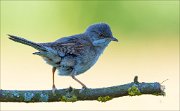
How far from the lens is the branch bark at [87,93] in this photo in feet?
23.6

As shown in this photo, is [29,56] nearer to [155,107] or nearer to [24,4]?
[24,4]

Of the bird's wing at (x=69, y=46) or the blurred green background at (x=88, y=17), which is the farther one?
the blurred green background at (x=88, y=17)

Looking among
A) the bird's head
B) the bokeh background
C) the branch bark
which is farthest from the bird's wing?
the bokeh background

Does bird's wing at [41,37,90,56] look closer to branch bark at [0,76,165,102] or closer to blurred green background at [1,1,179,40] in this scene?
branch bark at [0,76,165,102]

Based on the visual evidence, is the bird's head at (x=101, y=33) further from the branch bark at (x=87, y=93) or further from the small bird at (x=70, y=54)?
the branch bark at (x=87, y=93)

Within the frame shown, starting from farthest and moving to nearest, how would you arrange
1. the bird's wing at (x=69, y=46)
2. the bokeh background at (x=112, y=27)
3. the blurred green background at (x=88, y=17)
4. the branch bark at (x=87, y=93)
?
the blurred green background at (x=88, y=17)
the bokeh background at (x=112, y=27)
the bird's wing at (x=69, y=46)
the branch bark at (x=87, y=93)

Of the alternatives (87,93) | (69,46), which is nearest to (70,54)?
(69,46)

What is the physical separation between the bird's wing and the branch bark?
28.3 inches

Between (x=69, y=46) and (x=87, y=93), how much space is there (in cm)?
95

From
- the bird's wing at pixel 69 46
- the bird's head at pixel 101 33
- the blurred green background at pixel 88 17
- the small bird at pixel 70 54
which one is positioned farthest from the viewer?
the blurred green background at pixel 88 17

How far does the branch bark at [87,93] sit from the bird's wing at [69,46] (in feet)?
2.36

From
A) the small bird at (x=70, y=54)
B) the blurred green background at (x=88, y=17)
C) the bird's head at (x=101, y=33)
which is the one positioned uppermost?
the blurred green background at (x=88, y=17)

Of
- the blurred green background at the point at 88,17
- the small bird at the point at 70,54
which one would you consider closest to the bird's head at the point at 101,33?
the small bird at the point at 70,54

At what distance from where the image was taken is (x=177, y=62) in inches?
741
